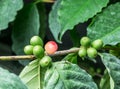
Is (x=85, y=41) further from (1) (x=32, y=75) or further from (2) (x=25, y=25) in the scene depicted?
(2) (x=25, y=25)

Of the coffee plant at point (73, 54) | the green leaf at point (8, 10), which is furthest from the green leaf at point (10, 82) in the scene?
the green leaf at point (8, 10)

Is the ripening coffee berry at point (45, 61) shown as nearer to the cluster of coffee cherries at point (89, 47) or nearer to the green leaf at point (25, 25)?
the cluster of coffee cherries at point (89, 47)

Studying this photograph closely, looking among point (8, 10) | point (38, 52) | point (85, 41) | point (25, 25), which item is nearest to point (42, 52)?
point (38, 52)

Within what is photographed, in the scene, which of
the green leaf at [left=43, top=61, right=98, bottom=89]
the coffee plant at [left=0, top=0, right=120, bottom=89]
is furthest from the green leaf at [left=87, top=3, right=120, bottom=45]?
the green leaf at [left=43, top=61, right=98, bottom=89]

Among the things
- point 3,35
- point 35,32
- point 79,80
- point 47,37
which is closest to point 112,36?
point 79,80

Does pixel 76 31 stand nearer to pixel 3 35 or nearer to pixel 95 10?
pixel 95 10

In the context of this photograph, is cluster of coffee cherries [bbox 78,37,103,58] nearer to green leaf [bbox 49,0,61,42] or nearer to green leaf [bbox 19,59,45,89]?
green leaf [bbox 19,59,45,89]
